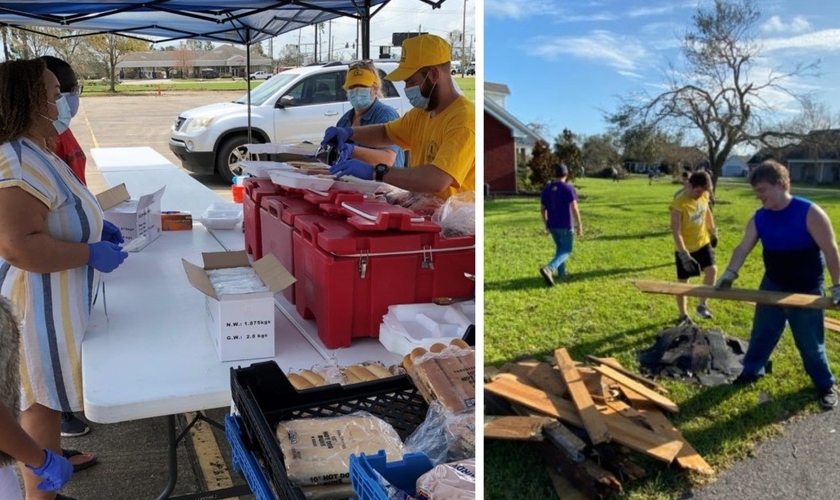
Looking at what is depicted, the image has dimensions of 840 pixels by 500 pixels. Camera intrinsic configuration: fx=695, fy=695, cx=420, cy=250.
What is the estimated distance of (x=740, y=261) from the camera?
1783mm

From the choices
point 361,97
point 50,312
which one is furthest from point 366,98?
point 50,312

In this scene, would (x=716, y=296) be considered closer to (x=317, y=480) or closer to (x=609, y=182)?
(x=609, y=182)

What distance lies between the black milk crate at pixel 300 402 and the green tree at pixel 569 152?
755 millimetres

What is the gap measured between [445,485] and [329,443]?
28 centimetres

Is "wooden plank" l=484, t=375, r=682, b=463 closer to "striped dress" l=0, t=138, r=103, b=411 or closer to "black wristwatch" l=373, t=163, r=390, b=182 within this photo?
"black wristwatch" l=373, t=163, r=390, b=182

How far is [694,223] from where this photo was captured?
6.07 feet

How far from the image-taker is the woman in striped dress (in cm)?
182

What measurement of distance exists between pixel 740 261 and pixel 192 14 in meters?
3.98

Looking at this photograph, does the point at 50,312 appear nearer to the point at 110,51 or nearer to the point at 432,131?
the point at 432,131

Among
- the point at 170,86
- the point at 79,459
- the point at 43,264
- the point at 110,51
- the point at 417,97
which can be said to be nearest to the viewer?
the point at 43,264

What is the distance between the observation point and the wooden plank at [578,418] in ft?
7.12

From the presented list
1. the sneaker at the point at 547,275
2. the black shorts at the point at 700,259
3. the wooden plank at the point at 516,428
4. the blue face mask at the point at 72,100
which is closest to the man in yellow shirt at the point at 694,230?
the black shorts at the point at 700,259

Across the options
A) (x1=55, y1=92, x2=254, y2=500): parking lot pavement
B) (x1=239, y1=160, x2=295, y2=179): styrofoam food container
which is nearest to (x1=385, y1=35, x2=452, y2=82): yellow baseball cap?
(x1=239, y1=160, x2=295, y2=179): styrofoam food container

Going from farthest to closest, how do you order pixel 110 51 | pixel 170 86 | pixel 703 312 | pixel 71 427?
pixel 170 86 → pixel 110 51 → pixel 71 427 → pixel 703 312
